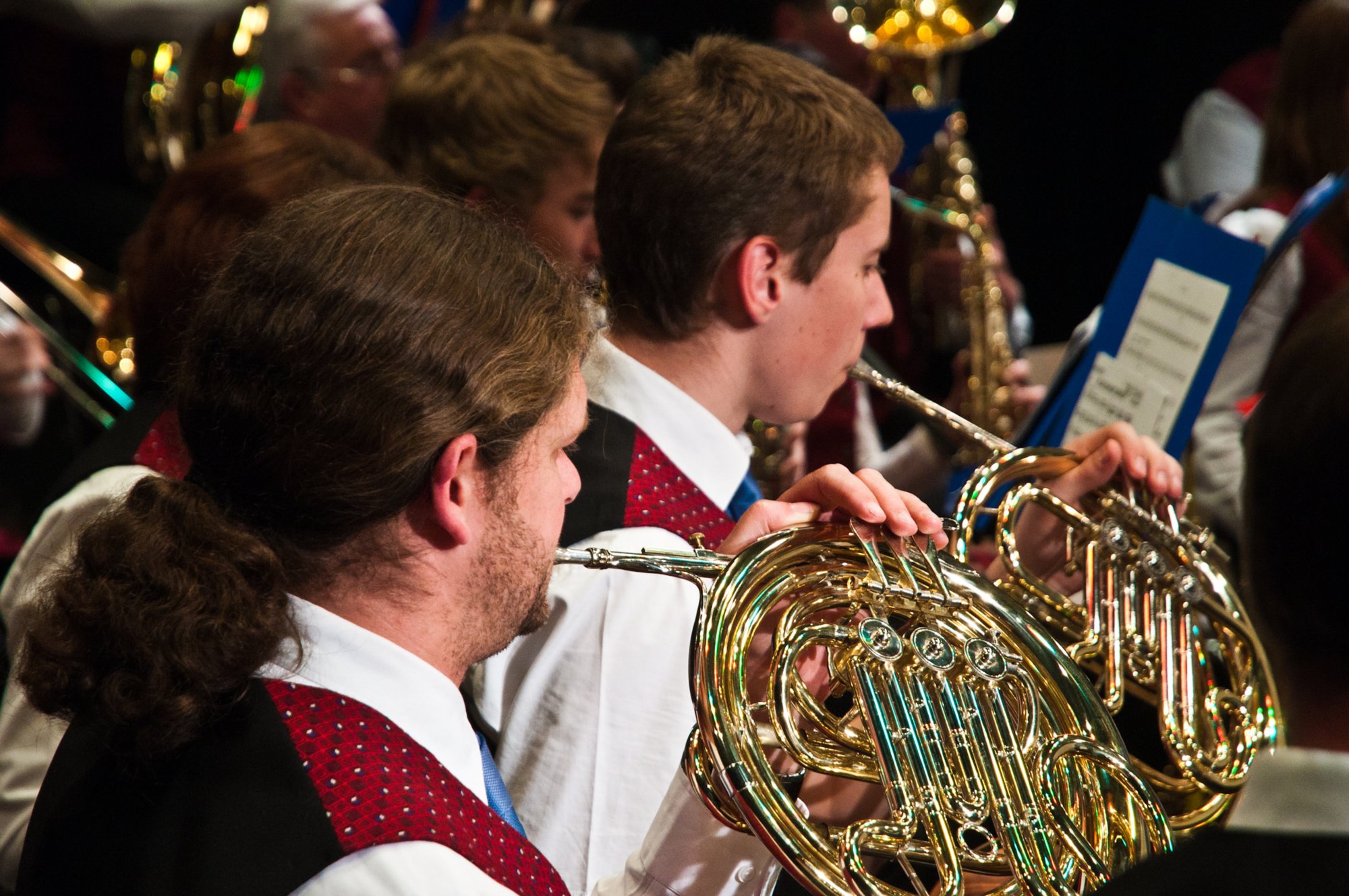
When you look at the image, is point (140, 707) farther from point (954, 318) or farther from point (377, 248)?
point (954, 318)

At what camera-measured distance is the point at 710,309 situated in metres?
1.96

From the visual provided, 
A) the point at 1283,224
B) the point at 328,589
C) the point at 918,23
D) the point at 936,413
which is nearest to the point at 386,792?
the point at 328,589

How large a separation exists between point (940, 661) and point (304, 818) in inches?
23.9

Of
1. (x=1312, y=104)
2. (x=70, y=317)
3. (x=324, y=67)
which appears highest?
(x=1312, y=104)

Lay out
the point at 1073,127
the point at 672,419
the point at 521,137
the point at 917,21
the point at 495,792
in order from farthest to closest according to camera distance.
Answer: the point at 1073,127, the point at 917,21, the point at 521,137, the point at 672,419, the point at 495,792

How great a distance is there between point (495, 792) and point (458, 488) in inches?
12.7

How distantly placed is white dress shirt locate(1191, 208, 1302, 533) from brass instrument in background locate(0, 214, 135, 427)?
2237 millimetres

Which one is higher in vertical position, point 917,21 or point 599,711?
point 917,21

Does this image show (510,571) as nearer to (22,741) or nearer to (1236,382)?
(22,741)

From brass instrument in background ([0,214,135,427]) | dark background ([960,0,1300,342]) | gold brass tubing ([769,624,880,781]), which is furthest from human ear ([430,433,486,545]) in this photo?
dark background ([960,0,1300,342])

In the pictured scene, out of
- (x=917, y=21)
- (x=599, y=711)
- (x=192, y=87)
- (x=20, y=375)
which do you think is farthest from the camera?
(x=192, y=87)

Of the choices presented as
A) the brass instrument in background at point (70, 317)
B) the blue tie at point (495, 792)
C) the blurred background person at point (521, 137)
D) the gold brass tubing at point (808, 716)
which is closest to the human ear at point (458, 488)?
the blue tie at point (495, 792)

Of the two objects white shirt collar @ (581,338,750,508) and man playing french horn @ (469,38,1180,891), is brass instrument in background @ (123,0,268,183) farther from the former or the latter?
white shirt collar @ (581,338,750,508)

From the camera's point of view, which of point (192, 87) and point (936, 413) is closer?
point (936, 413)
